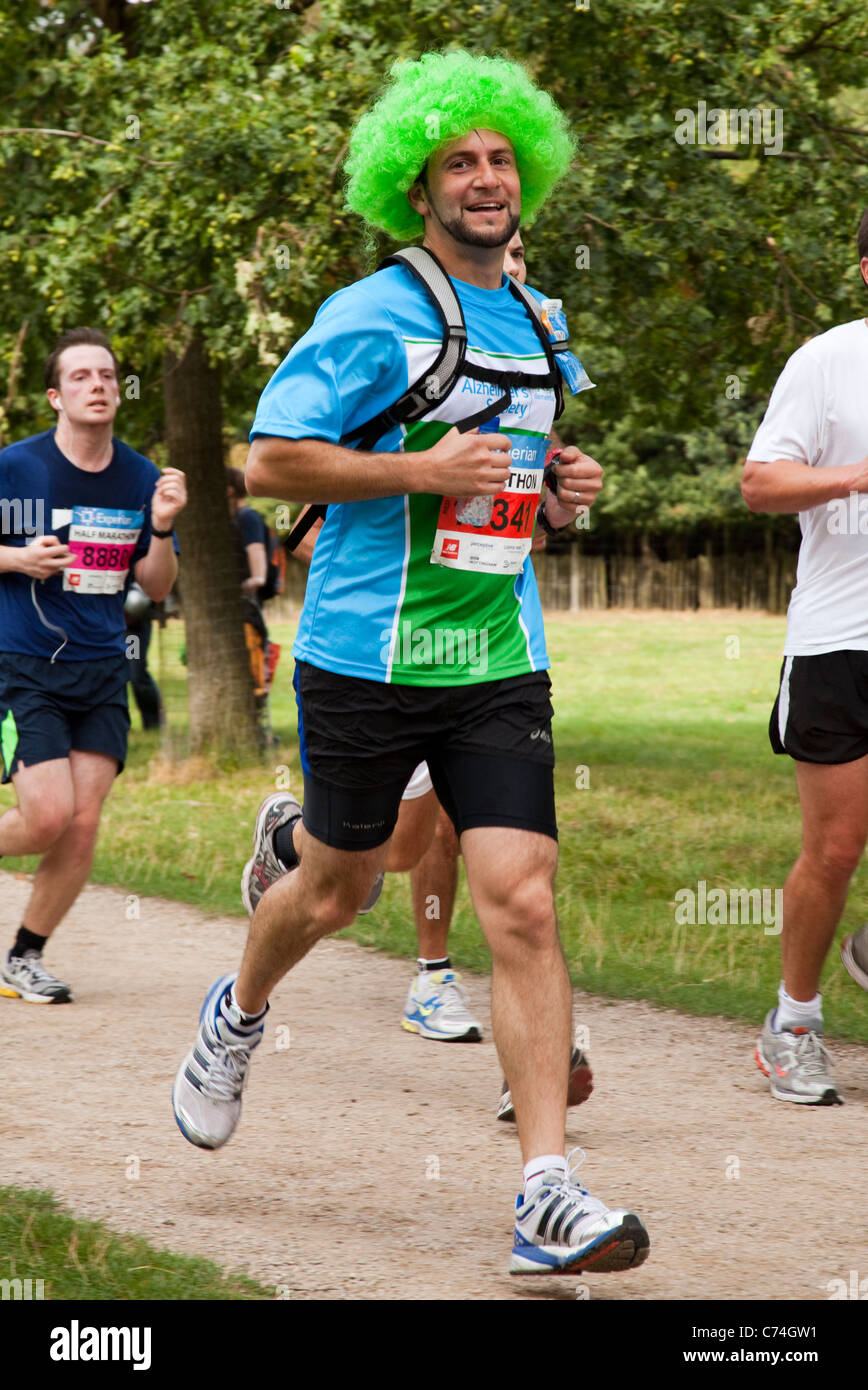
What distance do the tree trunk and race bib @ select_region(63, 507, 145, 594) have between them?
685cm

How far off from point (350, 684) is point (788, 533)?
1471 inches

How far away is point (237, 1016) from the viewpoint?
4.04m

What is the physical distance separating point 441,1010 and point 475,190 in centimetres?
270

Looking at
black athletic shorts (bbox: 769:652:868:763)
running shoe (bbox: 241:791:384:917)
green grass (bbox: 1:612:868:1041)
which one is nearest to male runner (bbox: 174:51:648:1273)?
running shoe (bbox: 241:791:384:917)

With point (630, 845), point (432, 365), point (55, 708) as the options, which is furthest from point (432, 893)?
point (630, 845)

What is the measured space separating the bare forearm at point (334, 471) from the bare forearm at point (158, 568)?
249 centimetres

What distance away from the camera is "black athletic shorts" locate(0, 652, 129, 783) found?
5855mm

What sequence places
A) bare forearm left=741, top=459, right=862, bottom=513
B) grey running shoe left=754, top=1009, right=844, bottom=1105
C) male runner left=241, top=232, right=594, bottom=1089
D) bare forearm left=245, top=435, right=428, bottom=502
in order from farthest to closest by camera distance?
1. male runner left=241, top=232, right=594, bottom=1089
2. grey running shoe left=754, top=1009, right=844, bottom=1105
3. bare forearm left=741, top=459, right=862, bottom=513
4. bare forearm left=245, top=435, right=428, bottom=502

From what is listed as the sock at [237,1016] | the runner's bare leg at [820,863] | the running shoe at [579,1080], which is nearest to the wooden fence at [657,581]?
the runner's bare leg at [820,863]

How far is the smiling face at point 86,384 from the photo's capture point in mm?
5914

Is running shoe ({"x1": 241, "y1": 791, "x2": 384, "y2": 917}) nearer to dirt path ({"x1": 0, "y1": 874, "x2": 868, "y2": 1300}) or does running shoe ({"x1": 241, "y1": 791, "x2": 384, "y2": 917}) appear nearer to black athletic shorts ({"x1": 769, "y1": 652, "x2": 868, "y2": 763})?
dirt path ({"x1": 0, "y1": 874, "x2": 868, "y2": 1300})

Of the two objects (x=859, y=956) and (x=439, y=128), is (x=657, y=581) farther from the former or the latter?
(x=439, y=128)

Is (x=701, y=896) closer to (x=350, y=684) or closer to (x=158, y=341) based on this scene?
(x=350, y=684)

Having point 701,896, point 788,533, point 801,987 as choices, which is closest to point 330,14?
point 701,896
